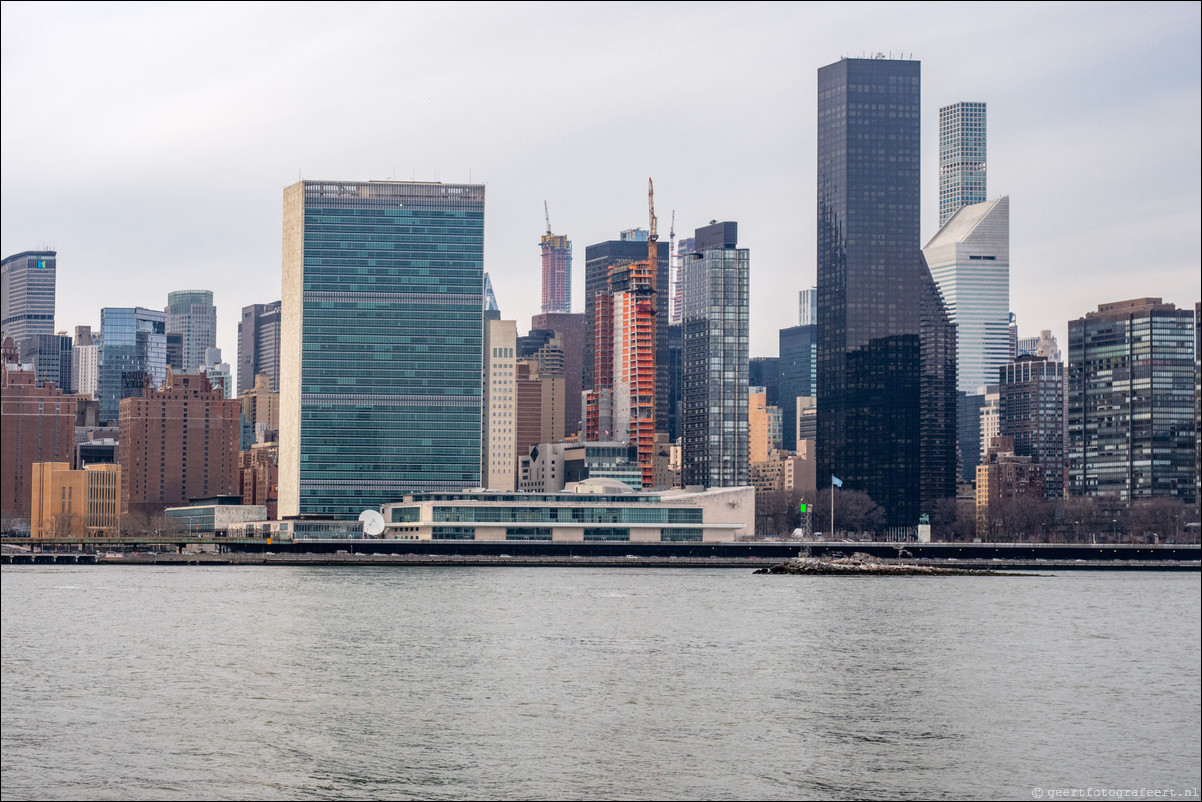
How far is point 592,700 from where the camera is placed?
67562mm

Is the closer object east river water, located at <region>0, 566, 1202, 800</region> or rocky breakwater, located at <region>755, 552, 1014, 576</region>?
east river water, located at <region>0, 566, 1202, 800</region>

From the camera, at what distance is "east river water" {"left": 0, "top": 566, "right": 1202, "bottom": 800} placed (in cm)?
5191

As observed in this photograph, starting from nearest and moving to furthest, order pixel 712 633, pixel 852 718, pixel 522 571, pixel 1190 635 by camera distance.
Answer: pixel 852 718 → pixel 712 633 → pixel 1190 635 → pixel 522 571

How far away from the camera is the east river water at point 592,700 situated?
51906mm

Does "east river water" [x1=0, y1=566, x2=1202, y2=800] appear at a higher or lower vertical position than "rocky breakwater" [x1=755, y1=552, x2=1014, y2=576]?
higher

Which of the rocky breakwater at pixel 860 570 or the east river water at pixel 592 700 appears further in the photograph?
the rocky breakwater at pixel 860 570

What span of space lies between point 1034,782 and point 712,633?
46771mm

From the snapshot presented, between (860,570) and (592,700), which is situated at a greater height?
(592,700)

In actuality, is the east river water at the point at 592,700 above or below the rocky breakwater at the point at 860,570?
above

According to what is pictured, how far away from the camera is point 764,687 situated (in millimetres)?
72312

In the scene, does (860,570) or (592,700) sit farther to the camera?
→ (860,570)

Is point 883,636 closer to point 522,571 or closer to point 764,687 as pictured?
point 764,687

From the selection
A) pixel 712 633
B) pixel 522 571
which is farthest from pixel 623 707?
pixel 522 571

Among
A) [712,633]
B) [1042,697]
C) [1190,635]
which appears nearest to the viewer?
Answer: [1042,697]
